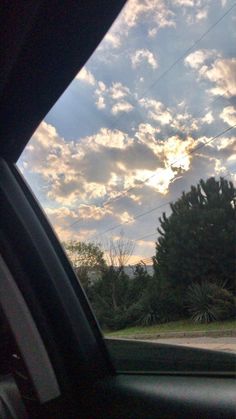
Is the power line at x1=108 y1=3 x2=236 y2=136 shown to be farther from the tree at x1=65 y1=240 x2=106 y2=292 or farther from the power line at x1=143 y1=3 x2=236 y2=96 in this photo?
the tree at x1=65 y1=240 x2=106 y2=292

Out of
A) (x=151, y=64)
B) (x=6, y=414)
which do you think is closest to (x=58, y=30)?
(x=151, y=64)

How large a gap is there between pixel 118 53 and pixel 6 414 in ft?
5.59

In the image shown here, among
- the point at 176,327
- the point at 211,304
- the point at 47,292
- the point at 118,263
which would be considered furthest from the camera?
the point at 47,292

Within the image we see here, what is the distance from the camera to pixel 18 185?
2.28m

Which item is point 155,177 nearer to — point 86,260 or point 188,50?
point 188,50

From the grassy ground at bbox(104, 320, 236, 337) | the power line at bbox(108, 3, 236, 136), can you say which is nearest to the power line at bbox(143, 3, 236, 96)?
the power line at bbox(108, 3, 236, 136)

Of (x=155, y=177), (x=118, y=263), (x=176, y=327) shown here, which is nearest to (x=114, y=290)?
(x=118, y=263)

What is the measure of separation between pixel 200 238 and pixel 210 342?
0.33 m

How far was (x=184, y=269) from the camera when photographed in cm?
157

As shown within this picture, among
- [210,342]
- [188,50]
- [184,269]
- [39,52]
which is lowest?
[210,342]

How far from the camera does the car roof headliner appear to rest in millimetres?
1722

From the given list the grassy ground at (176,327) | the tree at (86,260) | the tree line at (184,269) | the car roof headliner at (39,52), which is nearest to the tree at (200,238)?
the tree line at (184,269)

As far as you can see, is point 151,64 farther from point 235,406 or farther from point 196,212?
point 235,406

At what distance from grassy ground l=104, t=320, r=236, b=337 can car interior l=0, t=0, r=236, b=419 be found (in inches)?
3.1
